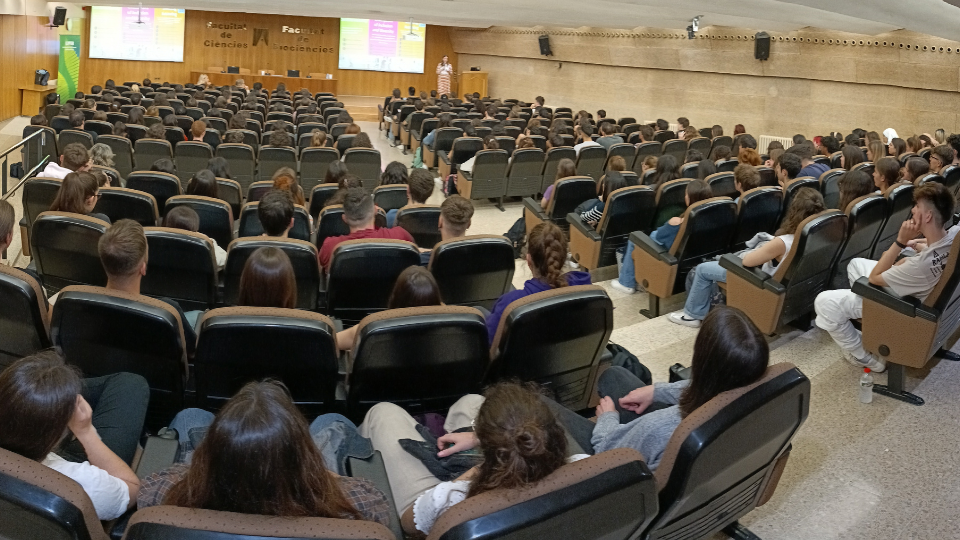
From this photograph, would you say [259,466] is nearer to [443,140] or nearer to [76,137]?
[76,137]

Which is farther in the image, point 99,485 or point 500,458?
point 99,485

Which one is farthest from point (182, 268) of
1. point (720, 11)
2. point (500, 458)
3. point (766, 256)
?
point (720, 11)

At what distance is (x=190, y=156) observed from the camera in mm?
8891

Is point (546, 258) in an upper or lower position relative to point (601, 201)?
lower

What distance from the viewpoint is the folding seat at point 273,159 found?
9070 mm

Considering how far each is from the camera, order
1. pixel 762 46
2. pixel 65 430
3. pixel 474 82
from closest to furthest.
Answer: pixel 65 430
pixel 762 46
pixel 474 82

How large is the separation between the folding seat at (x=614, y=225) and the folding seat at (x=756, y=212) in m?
0.75

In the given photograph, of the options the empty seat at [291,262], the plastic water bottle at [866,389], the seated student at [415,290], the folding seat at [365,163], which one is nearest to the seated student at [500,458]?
the seated student at [415,290]

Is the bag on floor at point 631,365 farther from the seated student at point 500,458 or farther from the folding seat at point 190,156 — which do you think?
the folding seat at point 190,156

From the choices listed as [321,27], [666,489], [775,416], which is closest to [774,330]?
[775,416]

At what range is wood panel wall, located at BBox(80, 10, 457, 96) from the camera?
23.4 m

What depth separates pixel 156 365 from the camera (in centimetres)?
271

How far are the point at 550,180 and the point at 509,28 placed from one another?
43.3ft

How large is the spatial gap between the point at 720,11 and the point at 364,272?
7.53 m
